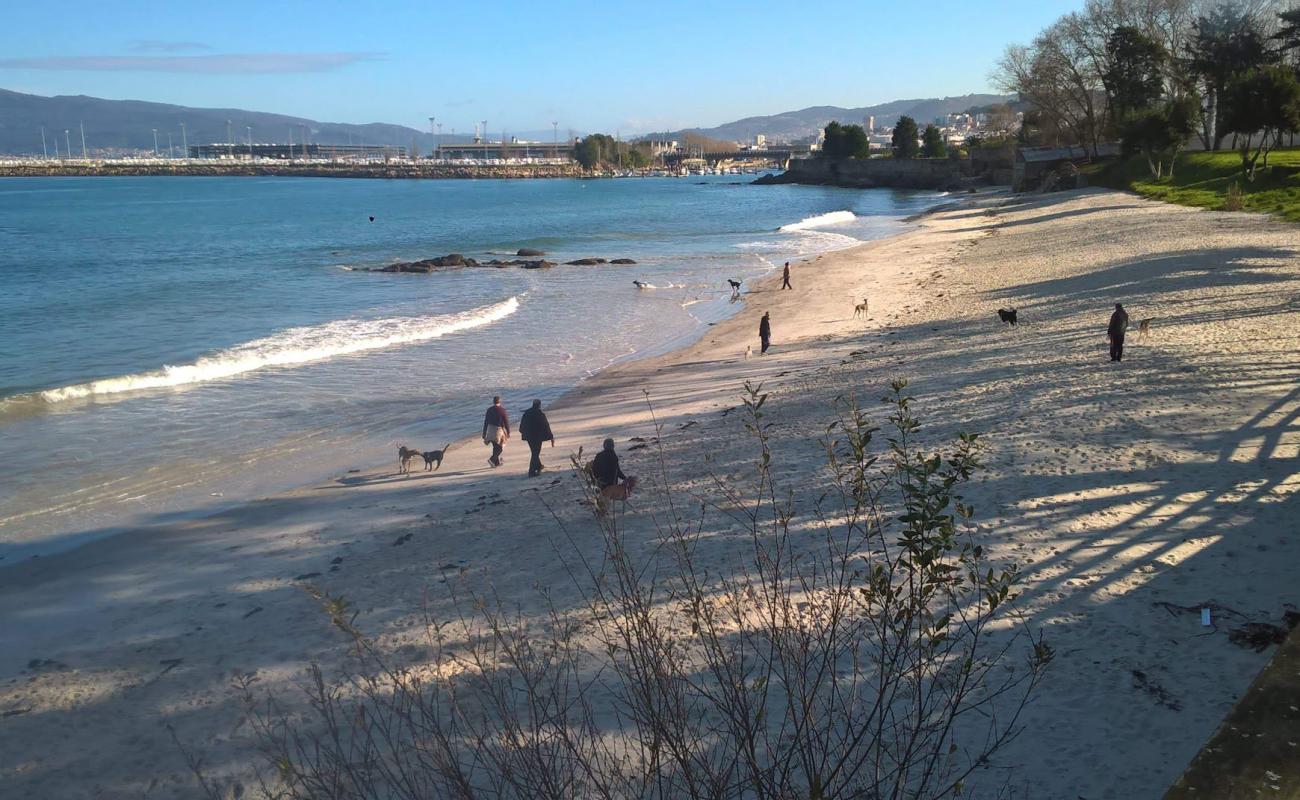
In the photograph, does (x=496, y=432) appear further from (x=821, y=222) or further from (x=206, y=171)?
(x=206, y=171)

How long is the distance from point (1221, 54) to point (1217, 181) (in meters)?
10.7

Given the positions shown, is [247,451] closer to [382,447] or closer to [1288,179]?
[382,447]

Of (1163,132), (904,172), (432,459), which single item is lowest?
(432,459)

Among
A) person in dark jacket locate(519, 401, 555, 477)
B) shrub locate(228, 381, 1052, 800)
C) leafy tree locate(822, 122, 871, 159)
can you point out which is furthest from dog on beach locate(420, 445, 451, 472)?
leafy tree locate(822, 122, 871, 159)

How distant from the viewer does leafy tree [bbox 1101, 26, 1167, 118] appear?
57.2 m

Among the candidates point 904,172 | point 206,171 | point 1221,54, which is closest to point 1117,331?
point 1221,54

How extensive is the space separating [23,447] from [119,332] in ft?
41.9

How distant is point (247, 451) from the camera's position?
1360cm

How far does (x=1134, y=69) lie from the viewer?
58250mm

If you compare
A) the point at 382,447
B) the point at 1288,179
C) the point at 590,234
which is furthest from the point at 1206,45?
the point at 382,447

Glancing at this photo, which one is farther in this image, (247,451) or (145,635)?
(247,451)

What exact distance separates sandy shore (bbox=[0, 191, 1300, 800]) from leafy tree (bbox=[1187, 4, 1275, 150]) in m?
32.2

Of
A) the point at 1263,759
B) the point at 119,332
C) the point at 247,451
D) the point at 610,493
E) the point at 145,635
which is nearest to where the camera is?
the point at 1263,759

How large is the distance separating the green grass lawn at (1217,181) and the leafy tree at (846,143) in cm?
7258
